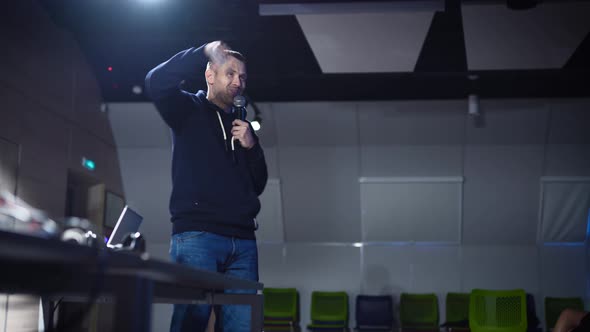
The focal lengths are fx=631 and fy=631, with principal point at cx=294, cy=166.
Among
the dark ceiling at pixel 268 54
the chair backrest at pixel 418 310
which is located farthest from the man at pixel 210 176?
the chair backrest at pixel 418 310

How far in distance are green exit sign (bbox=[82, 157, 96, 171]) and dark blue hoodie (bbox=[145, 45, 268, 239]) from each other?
15.6 feet

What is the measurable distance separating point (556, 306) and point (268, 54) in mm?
4469

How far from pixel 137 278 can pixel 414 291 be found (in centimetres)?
721

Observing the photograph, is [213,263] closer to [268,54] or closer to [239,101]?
[239,101]

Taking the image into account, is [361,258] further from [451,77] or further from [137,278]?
[137,278]

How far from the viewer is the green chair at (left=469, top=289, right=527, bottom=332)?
5359mm

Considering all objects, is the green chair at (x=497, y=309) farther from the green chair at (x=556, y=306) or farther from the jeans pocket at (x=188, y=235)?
the jeans pocket at (x=188, y=235)

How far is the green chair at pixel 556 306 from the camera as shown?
734cm

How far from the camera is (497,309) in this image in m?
5.41

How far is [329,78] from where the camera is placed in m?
6.75

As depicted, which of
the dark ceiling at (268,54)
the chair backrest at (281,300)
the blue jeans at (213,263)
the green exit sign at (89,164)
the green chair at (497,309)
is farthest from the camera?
the chair backrest at (281,300)

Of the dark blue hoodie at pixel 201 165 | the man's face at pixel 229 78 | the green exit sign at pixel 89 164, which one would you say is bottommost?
the dark blue hoodie at pixel 201 165

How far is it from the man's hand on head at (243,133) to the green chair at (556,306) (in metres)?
6.33

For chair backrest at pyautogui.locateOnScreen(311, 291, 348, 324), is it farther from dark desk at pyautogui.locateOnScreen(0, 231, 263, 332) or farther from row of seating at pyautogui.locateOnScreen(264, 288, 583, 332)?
dark desk at pyautogui.locateOnScreen(0, 231, 263, 332)
